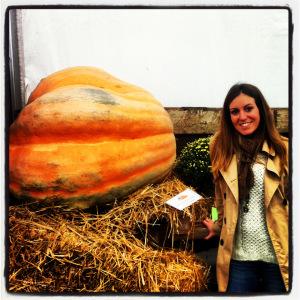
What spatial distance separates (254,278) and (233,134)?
1.07 meters

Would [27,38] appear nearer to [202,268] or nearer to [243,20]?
[243,20]

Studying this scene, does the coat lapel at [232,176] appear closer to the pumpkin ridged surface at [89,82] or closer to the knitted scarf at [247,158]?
the knitted scarf at [247,158]

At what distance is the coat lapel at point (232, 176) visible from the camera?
3.50 metres

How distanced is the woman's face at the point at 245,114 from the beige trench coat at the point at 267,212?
17 centimetres

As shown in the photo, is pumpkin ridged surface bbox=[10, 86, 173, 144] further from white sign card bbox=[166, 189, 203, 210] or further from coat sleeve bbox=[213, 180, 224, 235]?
coat sleeve bbox=[213, 180, 224, 235]

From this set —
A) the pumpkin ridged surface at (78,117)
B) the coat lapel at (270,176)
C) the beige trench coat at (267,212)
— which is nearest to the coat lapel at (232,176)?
the beige trench coat at (267,212)

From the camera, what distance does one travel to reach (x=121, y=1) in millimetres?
3605

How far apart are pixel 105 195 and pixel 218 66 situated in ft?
4.21

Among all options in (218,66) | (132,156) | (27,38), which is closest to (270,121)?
(218,66)

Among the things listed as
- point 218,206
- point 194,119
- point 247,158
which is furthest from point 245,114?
point 218,206

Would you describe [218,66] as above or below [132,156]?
above

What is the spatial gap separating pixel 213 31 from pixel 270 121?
80 centimetres

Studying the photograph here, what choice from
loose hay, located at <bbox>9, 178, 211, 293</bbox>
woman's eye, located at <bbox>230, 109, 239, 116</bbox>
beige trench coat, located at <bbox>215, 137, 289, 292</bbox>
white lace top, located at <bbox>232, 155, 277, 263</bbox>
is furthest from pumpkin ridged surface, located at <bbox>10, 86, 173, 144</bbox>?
white lace top, located at <bbox>232, 155, 277, 263</bbox>

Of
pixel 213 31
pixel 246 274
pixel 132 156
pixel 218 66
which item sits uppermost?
pixel 213 31
